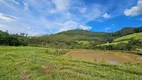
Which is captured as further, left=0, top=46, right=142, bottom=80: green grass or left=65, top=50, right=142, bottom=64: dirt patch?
left=65, top=50, right=142, bottom=64: dirt patch

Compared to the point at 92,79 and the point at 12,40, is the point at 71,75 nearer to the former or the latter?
the point at 92,79

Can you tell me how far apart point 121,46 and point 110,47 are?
6.00 metres

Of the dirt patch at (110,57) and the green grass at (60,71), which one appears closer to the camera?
the green grass at (60,71)

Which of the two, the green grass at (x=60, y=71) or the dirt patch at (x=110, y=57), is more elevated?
the green grass at (x=60, y=71)

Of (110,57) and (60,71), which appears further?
(110,57)

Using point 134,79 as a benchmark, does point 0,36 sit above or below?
above

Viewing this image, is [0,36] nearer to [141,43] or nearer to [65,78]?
[65,78]

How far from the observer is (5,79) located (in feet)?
42.7

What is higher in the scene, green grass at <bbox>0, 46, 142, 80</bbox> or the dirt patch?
green grass at <bbox>0, 46, 142, 80</bbox>

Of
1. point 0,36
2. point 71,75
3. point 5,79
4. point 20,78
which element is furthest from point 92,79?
point 0,36

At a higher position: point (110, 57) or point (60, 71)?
point (60, 71)

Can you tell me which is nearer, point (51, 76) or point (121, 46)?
point (51, 76)

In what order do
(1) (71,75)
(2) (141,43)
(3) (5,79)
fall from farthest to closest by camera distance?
1. (2) (141,43)
2. (1) (71,75)
3. (3) (5,79)

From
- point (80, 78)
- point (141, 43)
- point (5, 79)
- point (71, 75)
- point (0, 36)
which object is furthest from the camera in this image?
point (141, 43)
